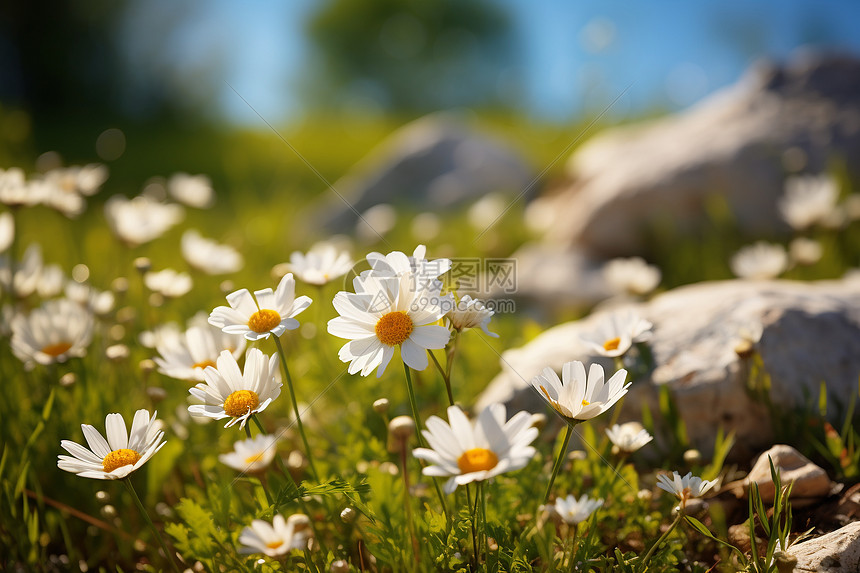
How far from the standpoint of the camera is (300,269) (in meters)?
1.45

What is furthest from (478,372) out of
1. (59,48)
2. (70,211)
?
(59,48)

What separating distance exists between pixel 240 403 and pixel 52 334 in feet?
3.23

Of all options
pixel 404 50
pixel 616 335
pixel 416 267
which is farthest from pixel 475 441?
pixel 404 50

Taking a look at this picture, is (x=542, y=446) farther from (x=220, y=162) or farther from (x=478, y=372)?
(x=220, y=162)

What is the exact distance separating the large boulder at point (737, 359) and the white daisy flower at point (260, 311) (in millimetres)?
790

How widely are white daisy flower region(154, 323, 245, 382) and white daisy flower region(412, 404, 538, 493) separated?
2.04ft

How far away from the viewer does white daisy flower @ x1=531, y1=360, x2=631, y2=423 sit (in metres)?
1.10

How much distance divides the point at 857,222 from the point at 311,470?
3.23m

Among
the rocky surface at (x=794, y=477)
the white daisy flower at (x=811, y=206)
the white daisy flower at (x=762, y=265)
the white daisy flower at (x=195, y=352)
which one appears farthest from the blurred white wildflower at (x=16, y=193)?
the white daisy flower at (x=811, y=206)

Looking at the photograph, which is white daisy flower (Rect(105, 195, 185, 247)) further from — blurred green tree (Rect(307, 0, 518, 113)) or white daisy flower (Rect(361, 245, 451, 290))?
blurred green tree (Rect(307, 0, 518, 113))

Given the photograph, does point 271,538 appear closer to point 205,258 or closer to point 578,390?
point 578,390

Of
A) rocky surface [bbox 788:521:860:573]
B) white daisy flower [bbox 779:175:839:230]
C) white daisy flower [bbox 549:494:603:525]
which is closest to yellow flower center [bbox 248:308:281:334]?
white daisy flower [bbox 549:494:603:525]

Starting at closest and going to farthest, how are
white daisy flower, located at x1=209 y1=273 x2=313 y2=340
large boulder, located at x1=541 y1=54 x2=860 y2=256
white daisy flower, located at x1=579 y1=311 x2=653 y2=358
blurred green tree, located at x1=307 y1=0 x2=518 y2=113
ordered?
white daisy flower, located at x1=209 y1=273 x2=313 y2=340 → white daisy flower, located at x1=579 y1=311 x2=653 y2=358 → large boulder, located at x1=541 y1=54 x2=860 y2=256 → blurred green tree, located at x1=307 y1=0 x2=518 y2=113

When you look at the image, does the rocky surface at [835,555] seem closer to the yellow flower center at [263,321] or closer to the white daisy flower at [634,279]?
the yellow flower center at [263,321]
